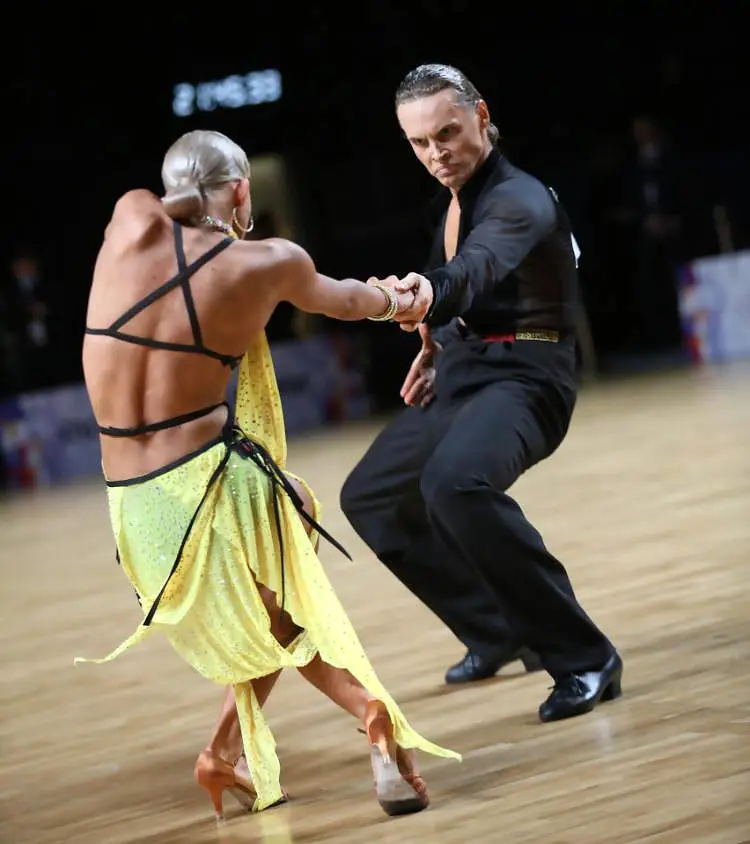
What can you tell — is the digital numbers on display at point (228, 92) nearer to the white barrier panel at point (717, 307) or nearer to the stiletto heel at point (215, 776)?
the white barrier panel at point (717, 307)

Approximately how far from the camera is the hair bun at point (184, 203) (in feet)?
10.3

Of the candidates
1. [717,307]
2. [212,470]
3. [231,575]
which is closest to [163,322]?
[212,470]

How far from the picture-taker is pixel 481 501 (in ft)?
Answer: 12.0

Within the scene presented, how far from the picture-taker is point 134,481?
3.19 m

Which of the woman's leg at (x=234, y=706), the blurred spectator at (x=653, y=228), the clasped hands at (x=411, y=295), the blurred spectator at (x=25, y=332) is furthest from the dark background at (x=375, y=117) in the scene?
the woman's leg at (x=234, y=706)

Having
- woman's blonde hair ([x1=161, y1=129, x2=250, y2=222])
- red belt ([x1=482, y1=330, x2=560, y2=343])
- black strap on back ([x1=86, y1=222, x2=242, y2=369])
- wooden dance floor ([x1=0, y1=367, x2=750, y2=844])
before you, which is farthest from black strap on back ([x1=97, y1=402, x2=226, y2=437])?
red belt ([x1=482, y1=330, x2=560, y2=343])

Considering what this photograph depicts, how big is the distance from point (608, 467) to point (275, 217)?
332 inches

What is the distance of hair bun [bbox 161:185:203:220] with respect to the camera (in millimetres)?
3131

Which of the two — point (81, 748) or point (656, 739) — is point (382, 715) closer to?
point (656, 739)

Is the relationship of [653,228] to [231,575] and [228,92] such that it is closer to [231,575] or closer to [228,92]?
[228,92]

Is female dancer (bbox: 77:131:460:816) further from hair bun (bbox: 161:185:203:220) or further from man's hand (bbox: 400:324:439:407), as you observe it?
man's hand (bbox: 400:324:439:407)

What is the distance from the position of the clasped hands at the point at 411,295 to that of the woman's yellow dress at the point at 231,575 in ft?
1.72

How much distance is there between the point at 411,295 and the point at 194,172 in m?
0.66

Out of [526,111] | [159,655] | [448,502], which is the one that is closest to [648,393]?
[526,111]
